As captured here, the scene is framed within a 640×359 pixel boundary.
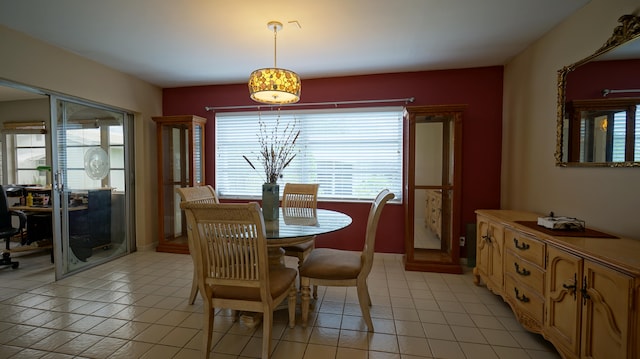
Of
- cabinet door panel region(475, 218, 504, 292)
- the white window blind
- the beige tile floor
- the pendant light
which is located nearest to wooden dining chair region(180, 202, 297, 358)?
the beige tile floor

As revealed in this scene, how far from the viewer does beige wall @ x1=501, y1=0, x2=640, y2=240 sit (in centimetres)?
172

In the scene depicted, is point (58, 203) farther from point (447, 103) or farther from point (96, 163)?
point (447, 103)

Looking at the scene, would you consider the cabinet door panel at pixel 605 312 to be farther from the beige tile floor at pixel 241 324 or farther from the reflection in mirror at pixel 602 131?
the reflection in mirror at pixel 602 131

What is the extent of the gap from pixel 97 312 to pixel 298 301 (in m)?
1.68

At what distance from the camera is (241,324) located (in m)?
2.01

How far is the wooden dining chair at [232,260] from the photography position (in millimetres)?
1466

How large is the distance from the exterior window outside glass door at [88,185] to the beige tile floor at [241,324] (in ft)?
1.54

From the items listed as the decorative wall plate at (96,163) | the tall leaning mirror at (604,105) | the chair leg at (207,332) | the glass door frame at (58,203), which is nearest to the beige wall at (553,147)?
the tall leaning mirror at (604,105)

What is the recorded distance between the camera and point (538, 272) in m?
1.76

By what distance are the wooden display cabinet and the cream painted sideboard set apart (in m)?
3.76

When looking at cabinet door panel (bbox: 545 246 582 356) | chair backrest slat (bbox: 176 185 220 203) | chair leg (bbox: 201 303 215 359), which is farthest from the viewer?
chair backrest slat (bbox: 176 185 220 203)

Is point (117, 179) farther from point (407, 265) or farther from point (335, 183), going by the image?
point (407, 265)

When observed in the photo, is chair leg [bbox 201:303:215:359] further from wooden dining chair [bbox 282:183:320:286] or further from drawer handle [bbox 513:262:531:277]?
drawer handle [bbox 513:262:531:277]

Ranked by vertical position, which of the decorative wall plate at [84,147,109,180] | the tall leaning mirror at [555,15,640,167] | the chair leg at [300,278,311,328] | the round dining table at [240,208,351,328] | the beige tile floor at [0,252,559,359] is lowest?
the beige tile floor at [0,252,559,359]
